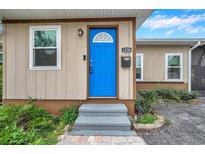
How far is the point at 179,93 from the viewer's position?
1035 cm

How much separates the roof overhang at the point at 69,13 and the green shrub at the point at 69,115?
7.96ft

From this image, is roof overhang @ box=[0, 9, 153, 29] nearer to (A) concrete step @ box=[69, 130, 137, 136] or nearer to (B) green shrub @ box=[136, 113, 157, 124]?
(B) green shrub @ box=[136, 113, 157, 124]

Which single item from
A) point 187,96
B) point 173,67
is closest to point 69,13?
point 187,96

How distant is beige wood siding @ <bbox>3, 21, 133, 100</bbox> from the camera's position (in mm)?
6230

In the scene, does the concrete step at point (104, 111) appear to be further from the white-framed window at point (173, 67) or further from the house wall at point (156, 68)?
the white-framed window at point (173, 67)

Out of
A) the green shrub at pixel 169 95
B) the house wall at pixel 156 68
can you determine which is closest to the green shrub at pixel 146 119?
the green shrub at pixel 169 95

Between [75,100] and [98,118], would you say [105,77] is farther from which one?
[98,118]

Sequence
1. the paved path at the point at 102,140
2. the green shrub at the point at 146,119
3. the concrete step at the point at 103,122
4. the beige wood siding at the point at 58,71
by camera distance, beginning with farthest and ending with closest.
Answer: the beige wood siding at the point at 58,71 < the green shrub at the point at 146,119 < the concrete step at the point at 103,122 < the paved path at the point at 102,140

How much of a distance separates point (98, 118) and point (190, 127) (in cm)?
222

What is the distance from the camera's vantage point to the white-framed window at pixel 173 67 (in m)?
11.5

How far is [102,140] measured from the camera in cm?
441

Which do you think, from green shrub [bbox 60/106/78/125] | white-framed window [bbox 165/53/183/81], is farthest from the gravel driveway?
white-framed window [bbox 165/53/183/81]

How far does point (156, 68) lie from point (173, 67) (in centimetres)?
83
